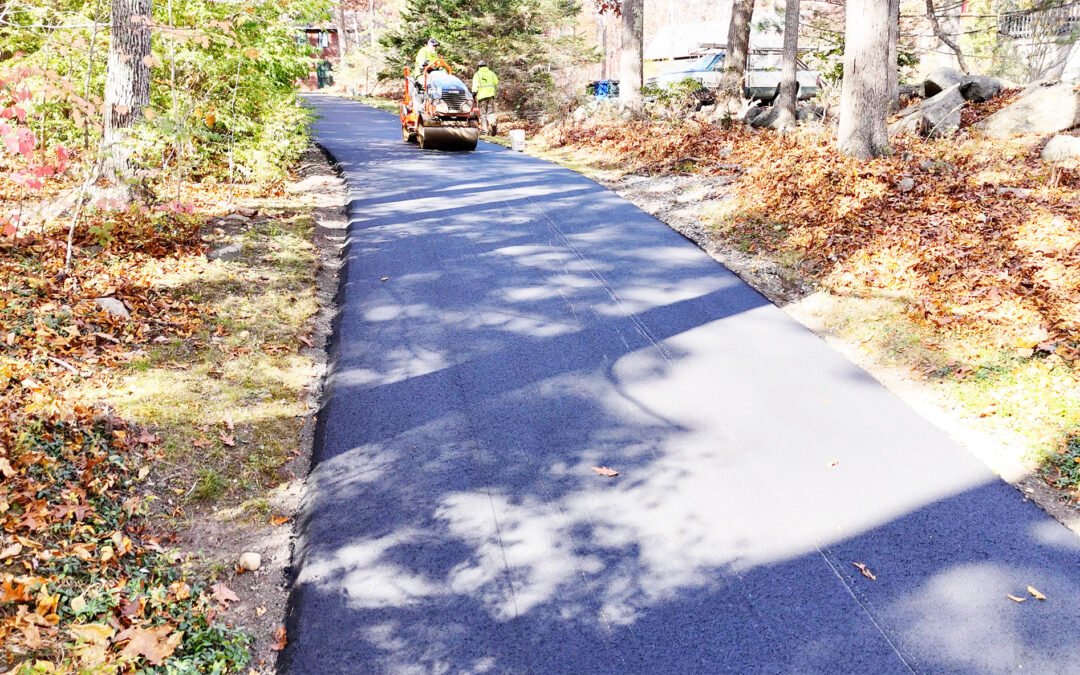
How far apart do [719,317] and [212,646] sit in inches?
223

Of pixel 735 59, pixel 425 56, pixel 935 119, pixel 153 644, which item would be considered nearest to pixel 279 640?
pixel 153 644

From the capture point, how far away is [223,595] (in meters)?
3.88

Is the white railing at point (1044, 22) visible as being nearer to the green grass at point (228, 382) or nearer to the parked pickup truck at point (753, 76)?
the parked pickup truck at point (753, 76)

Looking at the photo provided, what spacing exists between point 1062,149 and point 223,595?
1265 centimetres

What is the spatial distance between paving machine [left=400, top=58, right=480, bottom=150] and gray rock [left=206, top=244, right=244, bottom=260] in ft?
29.3

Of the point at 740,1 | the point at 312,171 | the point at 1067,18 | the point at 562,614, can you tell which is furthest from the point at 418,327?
the point at 1067,18

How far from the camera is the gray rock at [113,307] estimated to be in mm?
6552

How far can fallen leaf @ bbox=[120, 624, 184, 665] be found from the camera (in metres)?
3.30

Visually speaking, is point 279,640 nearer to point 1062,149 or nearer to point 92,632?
point 92,632

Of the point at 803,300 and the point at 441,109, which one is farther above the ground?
the point at 441,109

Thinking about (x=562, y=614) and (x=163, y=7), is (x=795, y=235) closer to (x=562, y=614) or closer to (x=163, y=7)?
(x=562, y=614)

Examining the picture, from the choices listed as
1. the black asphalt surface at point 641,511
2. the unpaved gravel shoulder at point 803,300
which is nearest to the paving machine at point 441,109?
the unpaved gravel shoulder at point 803,300

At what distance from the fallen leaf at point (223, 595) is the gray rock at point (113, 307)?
142 inches

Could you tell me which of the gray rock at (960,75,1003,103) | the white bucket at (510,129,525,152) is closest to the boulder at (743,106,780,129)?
the gray rock at (960,75,1003,103)
